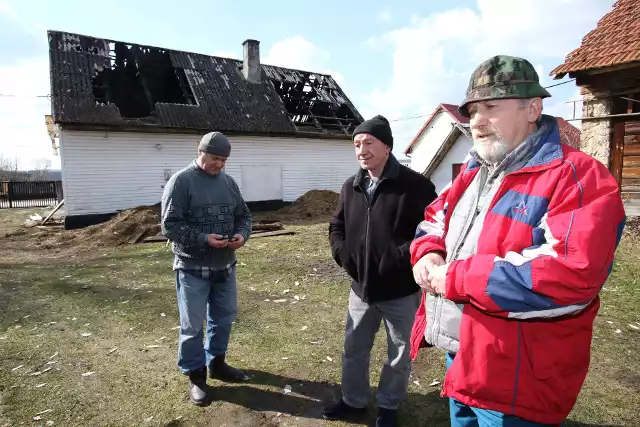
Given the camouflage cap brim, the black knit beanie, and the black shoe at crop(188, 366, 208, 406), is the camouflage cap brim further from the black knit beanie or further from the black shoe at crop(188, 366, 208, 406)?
the black shoe at crop(188, 366, 208, 406)

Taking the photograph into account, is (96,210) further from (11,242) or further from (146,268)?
(146,268)

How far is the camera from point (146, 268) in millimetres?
7621

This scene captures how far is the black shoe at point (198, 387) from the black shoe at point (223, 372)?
0.76 ft

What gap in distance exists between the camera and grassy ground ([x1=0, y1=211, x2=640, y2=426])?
3049mm

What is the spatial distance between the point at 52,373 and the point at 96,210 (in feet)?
42.2

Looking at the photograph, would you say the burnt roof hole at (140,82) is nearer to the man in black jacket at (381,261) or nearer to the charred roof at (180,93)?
the charred roof at (180,93)

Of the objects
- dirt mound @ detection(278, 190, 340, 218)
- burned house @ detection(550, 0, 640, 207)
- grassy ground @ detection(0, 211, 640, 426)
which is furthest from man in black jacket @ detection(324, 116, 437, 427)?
dirt mound @ detection(278, 190, 340, 218)

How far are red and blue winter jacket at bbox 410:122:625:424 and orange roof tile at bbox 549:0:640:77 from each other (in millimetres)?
8630

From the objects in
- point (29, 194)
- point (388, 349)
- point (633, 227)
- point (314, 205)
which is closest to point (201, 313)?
point (388, 349)

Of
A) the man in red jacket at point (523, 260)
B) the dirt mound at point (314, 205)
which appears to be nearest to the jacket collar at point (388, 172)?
the man in red jacket at point (523, 260)

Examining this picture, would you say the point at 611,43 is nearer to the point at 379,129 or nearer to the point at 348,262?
the point at 379,129

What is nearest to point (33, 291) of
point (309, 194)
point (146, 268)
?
point (146, 268)

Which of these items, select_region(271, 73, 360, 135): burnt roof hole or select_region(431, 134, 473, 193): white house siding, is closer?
select_region(431, 134, 473, 193): white house siding

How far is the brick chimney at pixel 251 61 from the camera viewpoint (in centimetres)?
2056
